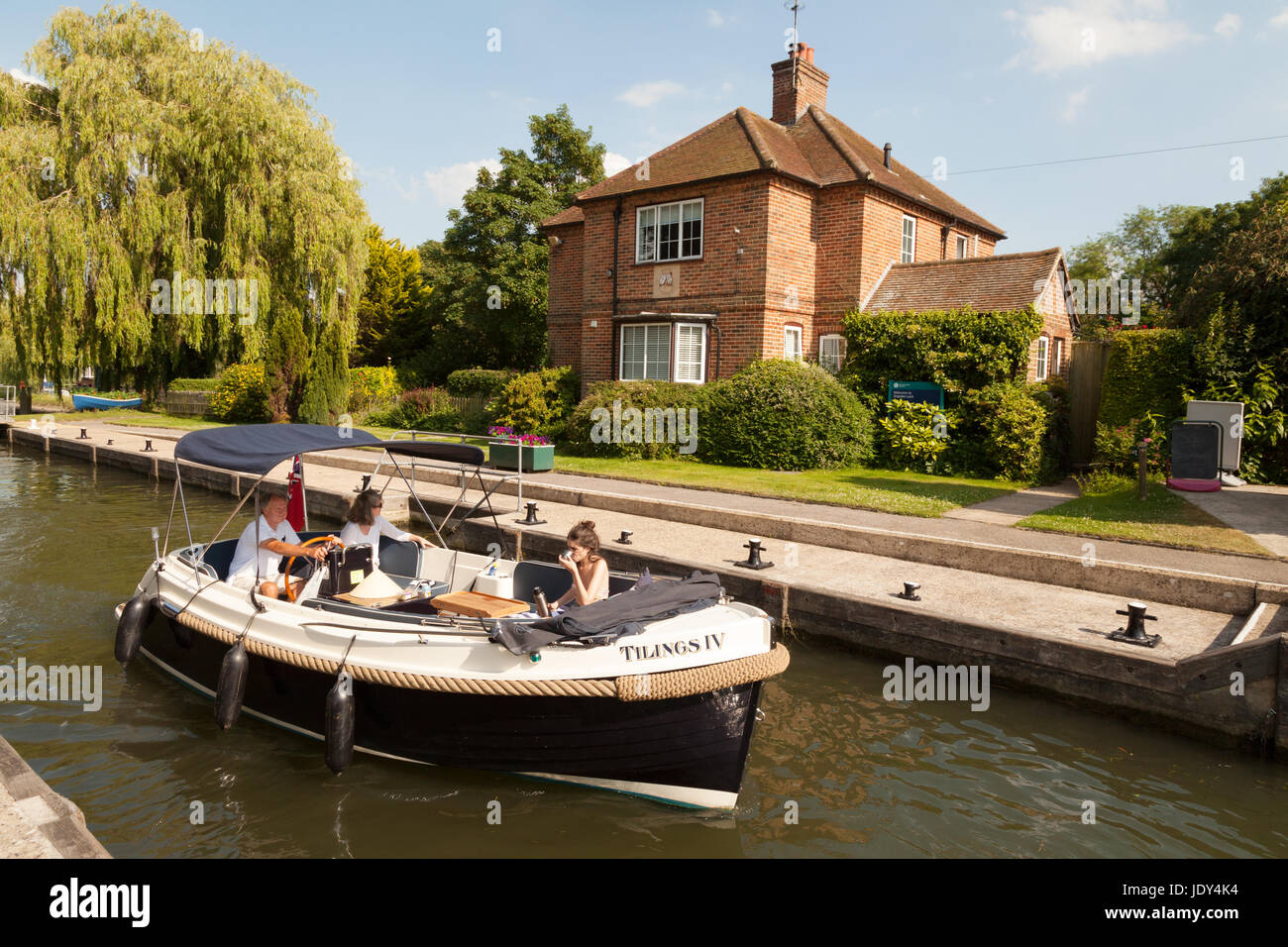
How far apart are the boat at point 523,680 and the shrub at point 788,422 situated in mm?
11958

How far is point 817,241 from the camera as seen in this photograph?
22.1m

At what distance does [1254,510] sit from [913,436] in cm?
716

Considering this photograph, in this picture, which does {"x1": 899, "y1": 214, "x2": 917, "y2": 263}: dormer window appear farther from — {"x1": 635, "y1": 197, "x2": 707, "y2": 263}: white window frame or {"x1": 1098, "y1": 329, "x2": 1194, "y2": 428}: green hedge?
{"x1": 1098, "y1": 329, "x2": 1194, "y2": 428}: green hedge

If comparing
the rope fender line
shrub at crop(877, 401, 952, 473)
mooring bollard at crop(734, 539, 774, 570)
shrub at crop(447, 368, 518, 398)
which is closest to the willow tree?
shrub at crop(447, 368, 518, 398)

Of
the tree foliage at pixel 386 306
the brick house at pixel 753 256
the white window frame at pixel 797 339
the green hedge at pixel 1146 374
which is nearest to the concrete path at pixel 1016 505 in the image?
the green hedge at pixel 1146 374

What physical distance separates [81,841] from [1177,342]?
56.0ft

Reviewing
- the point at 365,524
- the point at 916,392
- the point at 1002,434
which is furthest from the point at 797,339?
the point at 365,524

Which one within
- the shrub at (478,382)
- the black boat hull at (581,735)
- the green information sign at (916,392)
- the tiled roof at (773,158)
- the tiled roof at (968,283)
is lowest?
the black boat hull at (581,735)

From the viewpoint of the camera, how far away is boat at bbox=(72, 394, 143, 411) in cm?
3622

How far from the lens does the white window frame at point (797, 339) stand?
21.4 m

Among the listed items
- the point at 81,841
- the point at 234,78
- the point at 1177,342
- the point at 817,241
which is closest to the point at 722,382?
the point at 817,241

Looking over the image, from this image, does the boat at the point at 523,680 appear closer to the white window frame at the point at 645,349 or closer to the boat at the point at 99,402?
the white window frame at the point at 645,349

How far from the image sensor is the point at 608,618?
19.3 ft
